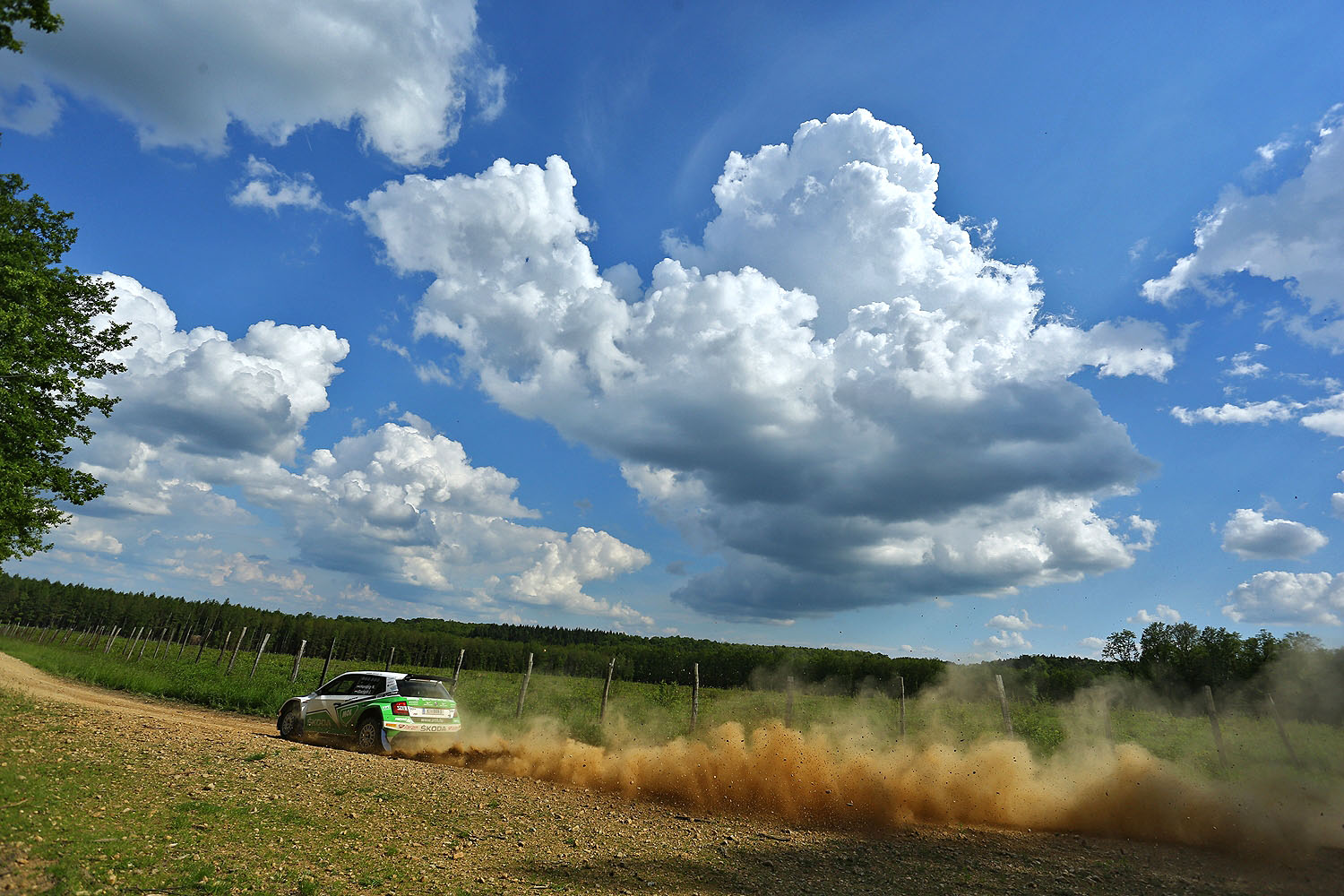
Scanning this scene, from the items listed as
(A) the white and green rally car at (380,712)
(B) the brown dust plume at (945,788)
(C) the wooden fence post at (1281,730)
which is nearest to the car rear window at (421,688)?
(A) the white and green rally car at (380,712)

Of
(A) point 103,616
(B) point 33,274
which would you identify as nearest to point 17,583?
(A) point 103,616

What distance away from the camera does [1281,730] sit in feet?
53.0

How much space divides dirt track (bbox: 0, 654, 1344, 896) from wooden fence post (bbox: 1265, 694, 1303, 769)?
817 cm

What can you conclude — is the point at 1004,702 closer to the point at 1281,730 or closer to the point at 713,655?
the point at 1281,730

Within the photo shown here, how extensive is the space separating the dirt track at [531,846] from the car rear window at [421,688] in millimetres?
2708

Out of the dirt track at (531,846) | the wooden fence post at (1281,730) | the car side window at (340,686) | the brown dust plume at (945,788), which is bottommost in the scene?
the dirt track at (531,846)

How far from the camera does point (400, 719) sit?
14.8 meters

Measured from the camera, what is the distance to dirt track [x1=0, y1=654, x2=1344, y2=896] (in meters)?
7.32

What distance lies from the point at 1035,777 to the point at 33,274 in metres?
A: 29.9

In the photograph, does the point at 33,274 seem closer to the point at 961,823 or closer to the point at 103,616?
the point at 961,823

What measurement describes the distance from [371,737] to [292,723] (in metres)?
3.11

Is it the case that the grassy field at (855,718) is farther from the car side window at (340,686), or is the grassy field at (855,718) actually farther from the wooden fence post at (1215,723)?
the car side window at (340,686)

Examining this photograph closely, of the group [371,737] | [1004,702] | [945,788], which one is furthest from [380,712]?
[1004,702]

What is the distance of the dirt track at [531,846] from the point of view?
7.32 m
